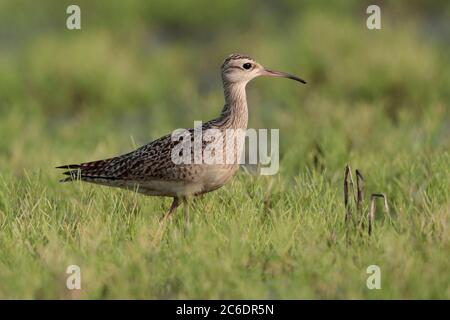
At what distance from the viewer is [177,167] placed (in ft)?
23.5

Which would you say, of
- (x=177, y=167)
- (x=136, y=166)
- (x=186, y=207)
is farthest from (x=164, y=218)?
(x=136, y=166)

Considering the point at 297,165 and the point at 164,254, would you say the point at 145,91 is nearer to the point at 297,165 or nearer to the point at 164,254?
the point at 297,165

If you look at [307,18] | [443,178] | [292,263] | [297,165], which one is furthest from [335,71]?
[292,263]

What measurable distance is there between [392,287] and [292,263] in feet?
2.24

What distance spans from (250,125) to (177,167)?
4.48 meters

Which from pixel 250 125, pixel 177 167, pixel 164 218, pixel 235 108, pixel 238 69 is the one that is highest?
pixel 238 69

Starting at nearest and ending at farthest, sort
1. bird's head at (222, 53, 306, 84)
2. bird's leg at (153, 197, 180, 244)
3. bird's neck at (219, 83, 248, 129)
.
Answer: bird's leg at (153, 197, 180, 244)
bird's neck at (219, 83, 248, 129)
bird's head at (222, 53, 306, 84)

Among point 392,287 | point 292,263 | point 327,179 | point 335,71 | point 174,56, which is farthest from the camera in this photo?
point 174,56

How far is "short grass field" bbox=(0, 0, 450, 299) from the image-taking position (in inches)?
235

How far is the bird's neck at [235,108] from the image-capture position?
7.46 m

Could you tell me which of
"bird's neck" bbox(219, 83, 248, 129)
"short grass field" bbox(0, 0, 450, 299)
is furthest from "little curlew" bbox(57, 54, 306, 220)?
"short grass field" bbox(0, 0, 450, 299)

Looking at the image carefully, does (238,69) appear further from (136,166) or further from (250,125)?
(250,125)

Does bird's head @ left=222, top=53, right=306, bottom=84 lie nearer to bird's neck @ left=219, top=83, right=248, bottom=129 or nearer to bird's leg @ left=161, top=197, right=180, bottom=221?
bird's neck @ left=219, top=83, right=248, bottom=129
